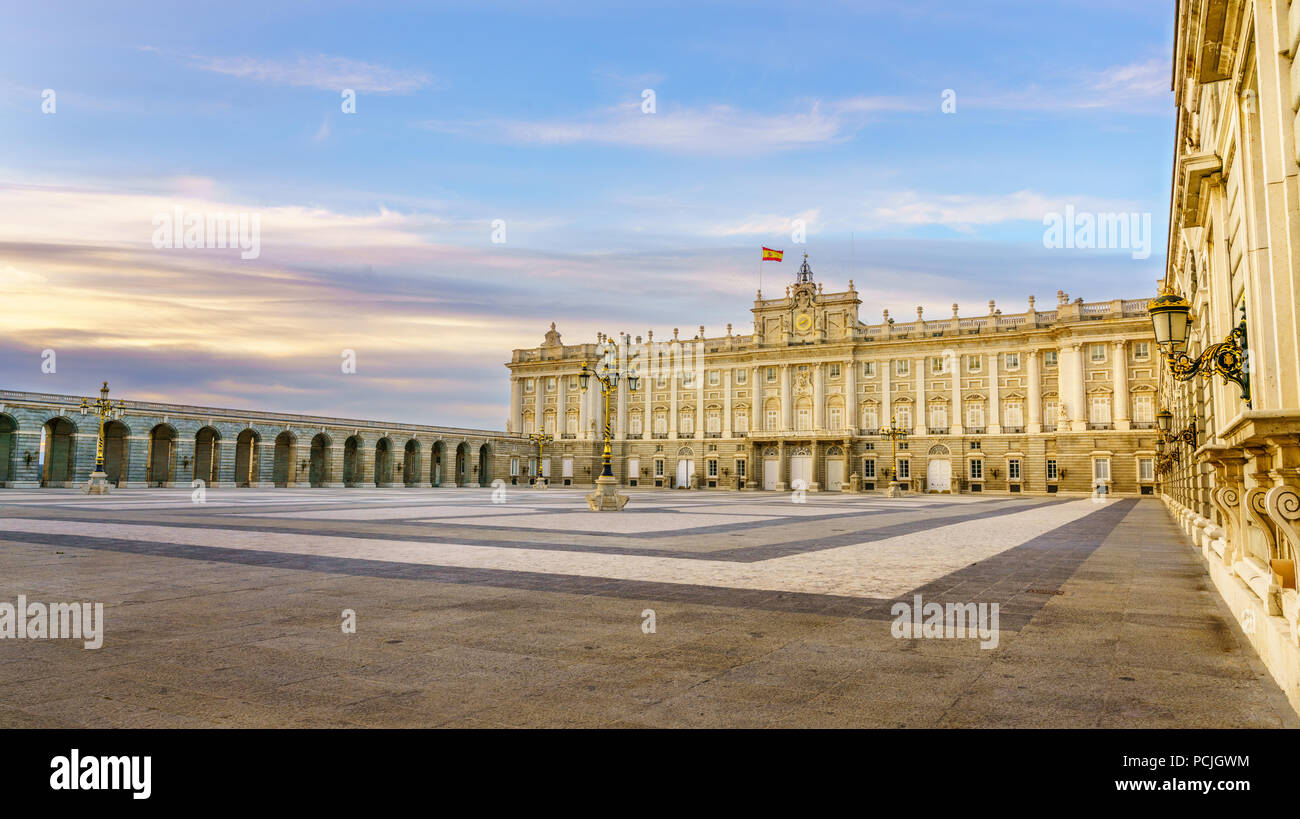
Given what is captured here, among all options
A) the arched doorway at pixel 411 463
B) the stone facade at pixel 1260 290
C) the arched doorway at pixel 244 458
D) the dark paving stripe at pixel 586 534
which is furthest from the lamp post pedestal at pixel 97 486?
the stone facade at pixel 1260 290

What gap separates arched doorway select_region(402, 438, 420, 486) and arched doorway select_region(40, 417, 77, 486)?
23463mm

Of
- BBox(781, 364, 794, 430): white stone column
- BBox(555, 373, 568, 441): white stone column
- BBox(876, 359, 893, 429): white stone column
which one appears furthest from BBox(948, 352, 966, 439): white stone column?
BBox(555, 373, 568, 441): white stone column

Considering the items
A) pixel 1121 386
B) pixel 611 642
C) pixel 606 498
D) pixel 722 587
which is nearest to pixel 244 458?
pixel 606 498

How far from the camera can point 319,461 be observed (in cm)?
Result: 6109

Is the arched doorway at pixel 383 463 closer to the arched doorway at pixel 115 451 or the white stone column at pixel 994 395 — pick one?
the arched doorway at pixel 115 451

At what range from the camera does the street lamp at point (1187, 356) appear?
21.3ft

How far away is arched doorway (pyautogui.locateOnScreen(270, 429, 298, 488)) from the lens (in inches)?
2200

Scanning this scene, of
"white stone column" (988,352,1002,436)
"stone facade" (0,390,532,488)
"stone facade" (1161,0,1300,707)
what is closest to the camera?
"stone facade" (1161,0,1300,707)

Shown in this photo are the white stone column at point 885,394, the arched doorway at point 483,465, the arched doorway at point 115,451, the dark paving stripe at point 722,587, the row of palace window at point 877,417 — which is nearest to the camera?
the dark paving stripe at point 722,587

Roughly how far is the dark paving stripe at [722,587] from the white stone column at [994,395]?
48.8m

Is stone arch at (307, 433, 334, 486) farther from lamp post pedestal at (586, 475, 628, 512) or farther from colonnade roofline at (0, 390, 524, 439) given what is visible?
lamp post pedestal at (586, 475, 628, 512)

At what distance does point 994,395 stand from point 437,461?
161 feet
